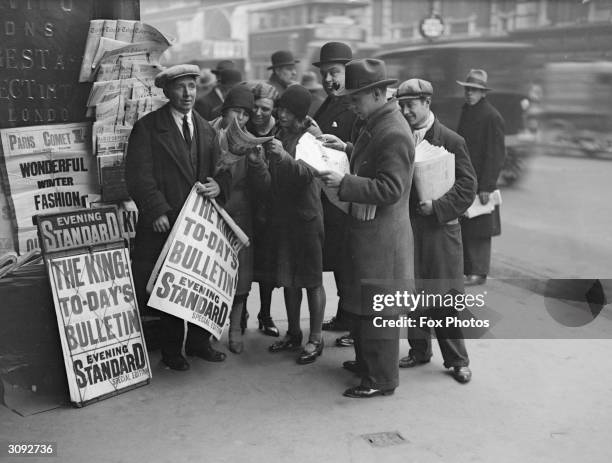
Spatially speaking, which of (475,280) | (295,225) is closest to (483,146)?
(475,280)

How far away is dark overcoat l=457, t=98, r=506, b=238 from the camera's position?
21.0 ft

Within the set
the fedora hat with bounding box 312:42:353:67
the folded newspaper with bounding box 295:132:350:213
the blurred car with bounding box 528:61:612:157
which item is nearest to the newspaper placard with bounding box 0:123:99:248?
the folded newspaper with bounding box 295:132:350:213

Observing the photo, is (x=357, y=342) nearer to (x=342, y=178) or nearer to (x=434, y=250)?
(x=434, y=250)

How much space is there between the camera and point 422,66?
807 cm

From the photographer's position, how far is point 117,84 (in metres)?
4.71

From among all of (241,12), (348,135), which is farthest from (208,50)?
(348,135)

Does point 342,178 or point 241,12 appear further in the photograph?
point 241,12

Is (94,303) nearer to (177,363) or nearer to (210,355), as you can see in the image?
(177,363)

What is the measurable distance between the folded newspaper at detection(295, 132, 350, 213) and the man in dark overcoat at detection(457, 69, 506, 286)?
2468 mm

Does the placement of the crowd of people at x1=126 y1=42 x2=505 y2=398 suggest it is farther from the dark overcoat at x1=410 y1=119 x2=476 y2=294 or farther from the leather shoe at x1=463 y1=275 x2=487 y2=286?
the leather shoe at x1=463 y1=275 x2=487 y2=286

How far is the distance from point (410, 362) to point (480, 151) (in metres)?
2.38

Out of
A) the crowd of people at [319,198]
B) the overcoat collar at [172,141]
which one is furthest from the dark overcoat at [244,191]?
the overcoat collar at [172,141]

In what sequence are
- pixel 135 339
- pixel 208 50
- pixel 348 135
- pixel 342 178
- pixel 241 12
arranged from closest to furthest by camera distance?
pixel 342 178 < pixel 135 339 < pixel 348 135 < pixel 241 12 < pixel 208 50

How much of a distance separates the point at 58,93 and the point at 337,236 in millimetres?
2063
